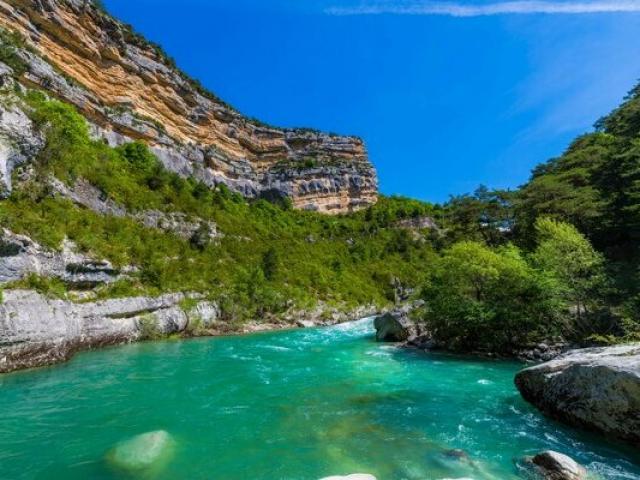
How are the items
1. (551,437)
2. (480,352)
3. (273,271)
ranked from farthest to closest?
(273,271), (480,352), (551,437)

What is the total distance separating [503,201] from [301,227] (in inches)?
1531

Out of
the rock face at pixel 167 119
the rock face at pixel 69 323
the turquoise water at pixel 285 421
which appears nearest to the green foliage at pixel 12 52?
the rock face at pixel 167 119

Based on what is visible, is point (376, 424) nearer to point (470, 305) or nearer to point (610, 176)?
point (470, 305)

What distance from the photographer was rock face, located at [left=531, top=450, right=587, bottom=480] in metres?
7.52

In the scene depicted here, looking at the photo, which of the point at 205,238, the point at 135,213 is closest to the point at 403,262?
the point at 205,238

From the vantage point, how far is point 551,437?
9.94 m

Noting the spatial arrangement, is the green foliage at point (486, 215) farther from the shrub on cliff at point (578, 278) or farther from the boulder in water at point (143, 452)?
the boulder in water at point (143, 452)

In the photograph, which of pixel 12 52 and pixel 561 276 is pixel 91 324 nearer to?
pixel 561 276

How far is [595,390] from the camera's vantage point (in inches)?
388

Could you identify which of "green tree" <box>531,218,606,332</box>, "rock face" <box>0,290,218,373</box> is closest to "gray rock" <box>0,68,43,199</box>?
"rock face" <box>0,290,218,373</box>

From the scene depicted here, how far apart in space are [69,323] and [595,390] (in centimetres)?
2403

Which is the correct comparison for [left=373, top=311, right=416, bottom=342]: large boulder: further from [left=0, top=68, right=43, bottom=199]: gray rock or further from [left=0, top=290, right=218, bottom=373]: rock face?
[left=0, top=68, right=43, bottom=199]: gray rock

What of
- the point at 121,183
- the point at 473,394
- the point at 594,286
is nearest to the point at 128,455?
the point at 473,394

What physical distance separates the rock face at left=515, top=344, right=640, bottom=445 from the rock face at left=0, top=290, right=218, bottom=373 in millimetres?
21243
